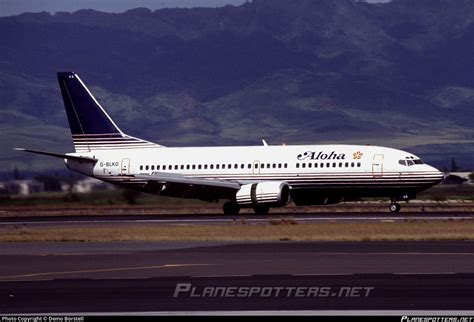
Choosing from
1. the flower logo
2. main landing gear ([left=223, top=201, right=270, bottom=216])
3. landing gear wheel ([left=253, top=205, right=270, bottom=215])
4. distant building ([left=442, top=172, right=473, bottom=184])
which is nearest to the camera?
the flower logo

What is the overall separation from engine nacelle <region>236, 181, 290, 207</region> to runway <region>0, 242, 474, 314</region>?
2289 cm

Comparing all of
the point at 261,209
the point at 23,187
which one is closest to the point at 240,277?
the point at 261,209

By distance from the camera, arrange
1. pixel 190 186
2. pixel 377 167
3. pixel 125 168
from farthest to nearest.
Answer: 1. pixel 125 168
2. pixel 190 186
3. pixel 377 167

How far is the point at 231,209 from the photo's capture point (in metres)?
67.0

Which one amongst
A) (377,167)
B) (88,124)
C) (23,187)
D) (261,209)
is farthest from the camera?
(23,187)

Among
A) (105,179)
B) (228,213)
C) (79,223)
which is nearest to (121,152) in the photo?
(105,179)

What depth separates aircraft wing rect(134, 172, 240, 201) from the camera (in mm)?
66438

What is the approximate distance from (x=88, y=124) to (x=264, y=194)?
13.6 meters

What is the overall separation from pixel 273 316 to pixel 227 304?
96.5 inches

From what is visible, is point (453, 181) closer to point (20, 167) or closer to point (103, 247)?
point (20, 167)

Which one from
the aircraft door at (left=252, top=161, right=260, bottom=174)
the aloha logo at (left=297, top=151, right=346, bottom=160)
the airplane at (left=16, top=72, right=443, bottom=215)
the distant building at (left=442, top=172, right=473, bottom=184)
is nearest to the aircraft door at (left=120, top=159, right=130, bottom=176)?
the airplane at (left=16, top=72, right=443, bottom=215)

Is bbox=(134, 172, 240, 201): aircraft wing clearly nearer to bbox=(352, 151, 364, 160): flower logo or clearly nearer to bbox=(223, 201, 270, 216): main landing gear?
bbox=(223, 201, 270, 216): main landing gear

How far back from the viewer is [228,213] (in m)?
67.1

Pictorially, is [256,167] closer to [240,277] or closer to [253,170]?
[253,170]
